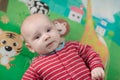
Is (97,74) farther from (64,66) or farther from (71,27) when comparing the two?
(71,27)

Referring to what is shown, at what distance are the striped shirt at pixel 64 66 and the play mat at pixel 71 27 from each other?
0.16 meters

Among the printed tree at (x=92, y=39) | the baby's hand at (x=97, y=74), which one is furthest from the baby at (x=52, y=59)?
the printed tree at (x=92, y=39)

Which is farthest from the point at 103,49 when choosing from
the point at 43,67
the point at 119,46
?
the point at 43,67

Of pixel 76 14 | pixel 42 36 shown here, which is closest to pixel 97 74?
pixel 42 36

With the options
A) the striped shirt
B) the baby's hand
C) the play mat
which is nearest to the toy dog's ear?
the play mat

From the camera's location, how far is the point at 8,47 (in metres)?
1.27

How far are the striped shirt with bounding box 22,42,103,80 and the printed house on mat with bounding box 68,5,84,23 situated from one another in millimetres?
204

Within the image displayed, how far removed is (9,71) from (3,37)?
0.49 feet

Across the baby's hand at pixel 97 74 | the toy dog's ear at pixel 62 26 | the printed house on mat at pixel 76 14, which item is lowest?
the baby's hand at pixel 97 74

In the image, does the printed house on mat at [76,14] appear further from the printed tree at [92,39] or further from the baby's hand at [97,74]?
the baby's hand at [97,74]

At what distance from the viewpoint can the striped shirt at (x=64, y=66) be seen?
1.09m

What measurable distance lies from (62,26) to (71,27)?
0.14 feet

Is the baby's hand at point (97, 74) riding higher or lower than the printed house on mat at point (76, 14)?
lower

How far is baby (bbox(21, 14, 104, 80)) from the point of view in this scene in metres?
1.08
